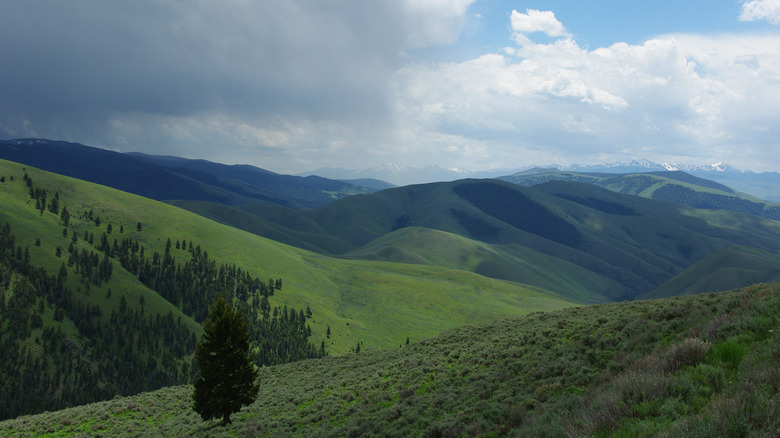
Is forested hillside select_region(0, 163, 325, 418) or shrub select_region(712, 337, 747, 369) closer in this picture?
shrub select_region(712, 337, 747, 369)

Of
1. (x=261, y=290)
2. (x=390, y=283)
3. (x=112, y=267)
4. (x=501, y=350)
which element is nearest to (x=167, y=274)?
(x=112, y=267)

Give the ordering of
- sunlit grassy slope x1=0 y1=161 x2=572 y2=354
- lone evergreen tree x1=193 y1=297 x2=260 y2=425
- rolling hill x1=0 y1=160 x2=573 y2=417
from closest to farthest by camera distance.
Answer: lone evergreen tree x1=193 y1=297 x2=260 y2=425, rolling hill x1=0 y1=160 x2=573 y2=417, sunlit grassy slope x1=0 y1=161 x2=572 y2=354

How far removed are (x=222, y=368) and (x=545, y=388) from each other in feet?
79.0

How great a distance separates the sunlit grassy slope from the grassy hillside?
9441 cm

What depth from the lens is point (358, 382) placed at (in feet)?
114

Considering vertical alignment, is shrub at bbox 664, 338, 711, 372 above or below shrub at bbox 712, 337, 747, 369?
below

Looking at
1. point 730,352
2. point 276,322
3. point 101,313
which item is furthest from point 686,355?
point 101,313

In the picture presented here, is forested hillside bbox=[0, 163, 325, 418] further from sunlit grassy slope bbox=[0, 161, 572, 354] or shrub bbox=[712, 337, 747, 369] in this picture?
shrub bbox=[712, 337, 747, 369]

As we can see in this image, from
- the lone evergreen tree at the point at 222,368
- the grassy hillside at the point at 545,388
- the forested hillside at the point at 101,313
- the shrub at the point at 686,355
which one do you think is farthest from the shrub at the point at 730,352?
the forested hillside at the point at 101,313

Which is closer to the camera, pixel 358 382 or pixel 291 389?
pixel 358 382

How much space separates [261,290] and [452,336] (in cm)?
12632

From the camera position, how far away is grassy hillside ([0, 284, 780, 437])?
9719 millimetres

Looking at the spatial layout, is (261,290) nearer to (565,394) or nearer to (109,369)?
(109,369)

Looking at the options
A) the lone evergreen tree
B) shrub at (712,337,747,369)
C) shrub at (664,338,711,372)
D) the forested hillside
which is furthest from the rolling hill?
shrub at (712,337,747,369)
